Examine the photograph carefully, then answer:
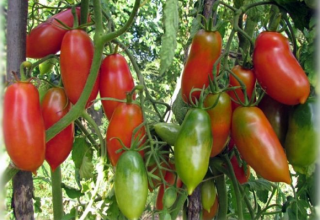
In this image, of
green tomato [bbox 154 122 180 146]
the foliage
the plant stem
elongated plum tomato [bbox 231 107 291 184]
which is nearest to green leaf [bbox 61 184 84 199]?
the foliage

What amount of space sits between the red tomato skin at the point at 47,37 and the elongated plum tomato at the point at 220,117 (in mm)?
337

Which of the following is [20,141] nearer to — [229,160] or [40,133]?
[40,133]

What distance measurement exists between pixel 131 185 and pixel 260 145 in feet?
0.78

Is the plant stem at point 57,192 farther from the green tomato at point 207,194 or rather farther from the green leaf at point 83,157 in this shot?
the green tomato at point 207,194

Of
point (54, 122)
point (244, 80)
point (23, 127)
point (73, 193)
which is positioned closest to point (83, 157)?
point (73, 193)

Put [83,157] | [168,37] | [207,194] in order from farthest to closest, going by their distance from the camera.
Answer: [83,157]
[207,194]
[168,37]

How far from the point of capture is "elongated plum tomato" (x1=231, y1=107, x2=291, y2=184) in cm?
67

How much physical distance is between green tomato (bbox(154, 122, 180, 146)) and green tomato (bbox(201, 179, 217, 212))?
6.3 inches

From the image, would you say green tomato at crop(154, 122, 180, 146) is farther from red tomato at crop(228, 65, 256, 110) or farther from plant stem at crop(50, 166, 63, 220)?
plant stem at crop(50, 166, 63, 220)

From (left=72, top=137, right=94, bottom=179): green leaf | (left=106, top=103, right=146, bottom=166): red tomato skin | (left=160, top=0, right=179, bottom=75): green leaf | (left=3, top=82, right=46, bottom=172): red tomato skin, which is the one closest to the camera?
(left=160, top=0, right=179, bottom=75): green leaf

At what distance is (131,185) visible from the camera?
674 mm

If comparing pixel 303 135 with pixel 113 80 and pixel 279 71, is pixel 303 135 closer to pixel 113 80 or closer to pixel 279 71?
pixel 279 71

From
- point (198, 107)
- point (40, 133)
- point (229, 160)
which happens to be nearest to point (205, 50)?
point (198, 107)

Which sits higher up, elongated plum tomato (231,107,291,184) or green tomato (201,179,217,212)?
elongated plum tomato (231,107,291,184)
